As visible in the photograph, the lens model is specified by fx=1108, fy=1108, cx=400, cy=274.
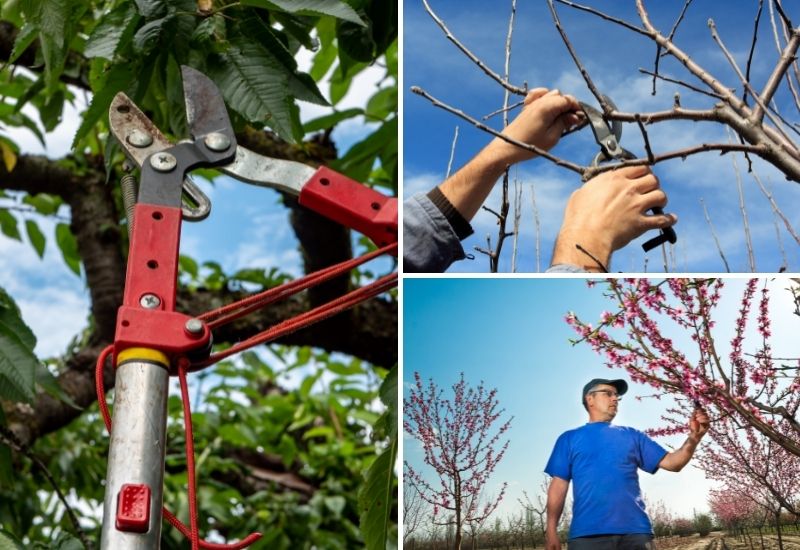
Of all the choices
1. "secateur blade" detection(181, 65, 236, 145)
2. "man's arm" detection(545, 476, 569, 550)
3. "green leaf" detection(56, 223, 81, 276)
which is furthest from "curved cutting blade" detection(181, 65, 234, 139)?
"green leaf" detection(56, 223, 81, 276)

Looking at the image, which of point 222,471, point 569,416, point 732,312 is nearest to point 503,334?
point 569,416

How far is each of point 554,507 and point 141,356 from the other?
0.43 meters

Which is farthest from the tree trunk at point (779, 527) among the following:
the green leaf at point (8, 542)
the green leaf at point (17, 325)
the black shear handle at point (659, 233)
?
the green leaf at point (17, 325)

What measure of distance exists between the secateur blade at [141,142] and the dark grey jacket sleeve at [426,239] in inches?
8.0

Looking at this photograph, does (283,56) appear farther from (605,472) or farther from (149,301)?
(605,472)

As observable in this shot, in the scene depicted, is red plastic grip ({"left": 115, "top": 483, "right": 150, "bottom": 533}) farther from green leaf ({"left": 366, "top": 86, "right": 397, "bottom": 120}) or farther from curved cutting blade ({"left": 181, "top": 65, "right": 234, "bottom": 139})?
green leaf ({"left": 366, "top": 86, "right": 397, "bottom": 120})

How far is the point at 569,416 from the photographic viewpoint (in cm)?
110

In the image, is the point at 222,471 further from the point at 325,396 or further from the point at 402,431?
the point at 402,431

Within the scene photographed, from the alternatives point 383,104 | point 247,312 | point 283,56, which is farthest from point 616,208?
point 383,104

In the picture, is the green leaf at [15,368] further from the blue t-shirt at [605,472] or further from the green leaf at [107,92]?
the blue t-shirt at [605,472]

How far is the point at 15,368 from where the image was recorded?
53.3 inches

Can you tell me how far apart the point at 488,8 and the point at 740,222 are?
0.33 m

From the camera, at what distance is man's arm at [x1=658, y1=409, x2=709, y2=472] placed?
1.07m

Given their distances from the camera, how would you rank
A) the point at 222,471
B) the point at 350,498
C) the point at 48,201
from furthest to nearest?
the point at 222,471 → the point at 350,498 → the point at 48,201
